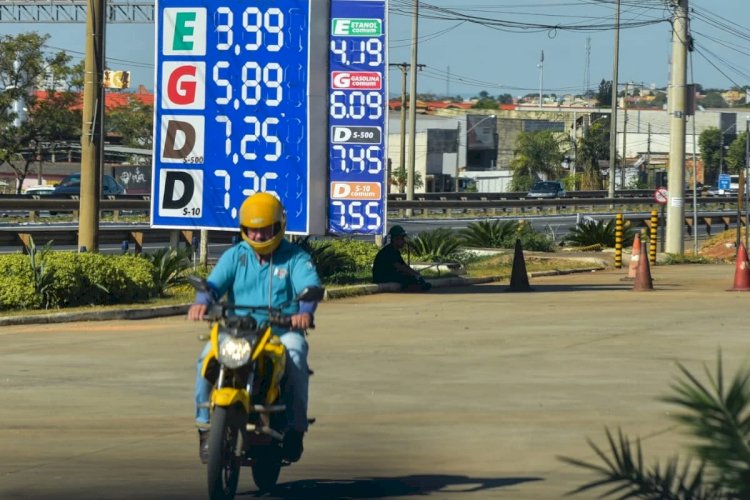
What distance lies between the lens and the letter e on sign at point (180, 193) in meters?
22.4

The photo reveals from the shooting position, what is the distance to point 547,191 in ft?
244

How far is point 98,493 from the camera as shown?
7.48m

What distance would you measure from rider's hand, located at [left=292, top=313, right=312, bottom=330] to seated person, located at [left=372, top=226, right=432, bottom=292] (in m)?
15.8

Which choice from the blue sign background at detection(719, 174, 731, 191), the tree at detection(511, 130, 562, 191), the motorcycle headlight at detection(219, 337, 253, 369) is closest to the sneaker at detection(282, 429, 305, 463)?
the motorcycle headlight at detection(219, 337, 253, 369)

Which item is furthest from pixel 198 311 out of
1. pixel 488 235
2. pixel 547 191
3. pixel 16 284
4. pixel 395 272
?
pixel 547 191

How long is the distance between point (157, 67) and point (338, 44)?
3.07 meters

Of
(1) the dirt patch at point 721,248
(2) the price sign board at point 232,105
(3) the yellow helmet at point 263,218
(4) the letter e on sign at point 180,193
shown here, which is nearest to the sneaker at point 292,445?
(3) the yellow helmet at point 263,218

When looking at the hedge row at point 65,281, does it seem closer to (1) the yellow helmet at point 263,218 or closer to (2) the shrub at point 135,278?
(2) the shrub at point 135,278

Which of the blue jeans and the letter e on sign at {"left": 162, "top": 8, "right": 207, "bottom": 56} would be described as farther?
the letter e on sign at {"left": 162, "top": 8, "right": 207, "bottom": 56}

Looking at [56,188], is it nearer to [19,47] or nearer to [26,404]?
[19,47]

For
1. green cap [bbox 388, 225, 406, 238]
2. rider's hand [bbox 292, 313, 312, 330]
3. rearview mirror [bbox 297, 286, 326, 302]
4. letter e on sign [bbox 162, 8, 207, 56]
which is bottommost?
rider's hand [bbox 292, 313, 312, 330]

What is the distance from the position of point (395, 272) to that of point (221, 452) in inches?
659

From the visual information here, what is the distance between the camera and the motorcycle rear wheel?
24.3 feet

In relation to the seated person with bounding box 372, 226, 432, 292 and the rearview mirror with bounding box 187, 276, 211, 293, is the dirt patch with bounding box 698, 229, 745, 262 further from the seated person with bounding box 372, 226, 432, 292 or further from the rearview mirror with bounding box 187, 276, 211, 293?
the rearview mirror with bounding box 187, 276, 211, 293
